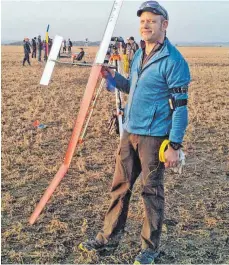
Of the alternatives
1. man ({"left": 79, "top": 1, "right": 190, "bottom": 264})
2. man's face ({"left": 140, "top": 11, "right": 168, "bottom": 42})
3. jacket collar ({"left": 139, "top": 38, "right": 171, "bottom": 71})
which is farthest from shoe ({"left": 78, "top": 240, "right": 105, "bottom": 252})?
man's face ({"left": 140, "top": 11, "right": 168, "bottom": 42})

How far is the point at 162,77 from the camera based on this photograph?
11.1 ft

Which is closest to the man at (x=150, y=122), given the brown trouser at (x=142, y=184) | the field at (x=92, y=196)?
the brown trouser at (x=142, y=184)

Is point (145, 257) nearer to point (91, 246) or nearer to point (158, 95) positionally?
point (91, 246)

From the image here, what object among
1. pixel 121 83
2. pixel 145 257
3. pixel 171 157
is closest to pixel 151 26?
pixel 121 83

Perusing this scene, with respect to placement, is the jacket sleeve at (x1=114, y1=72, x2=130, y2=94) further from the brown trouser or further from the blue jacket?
the brown trouser

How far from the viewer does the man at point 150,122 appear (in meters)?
3.38

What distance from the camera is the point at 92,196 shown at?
5.52 meters

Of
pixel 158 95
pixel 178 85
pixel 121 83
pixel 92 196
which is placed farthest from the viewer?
pixel 92 196

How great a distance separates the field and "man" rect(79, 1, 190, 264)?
0.39 meters

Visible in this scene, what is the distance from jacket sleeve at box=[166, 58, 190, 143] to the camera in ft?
10.8

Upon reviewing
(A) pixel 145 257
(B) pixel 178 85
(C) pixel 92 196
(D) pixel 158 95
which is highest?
(B) pixel 178 85

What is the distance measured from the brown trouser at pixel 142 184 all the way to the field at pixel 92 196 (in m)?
0.31

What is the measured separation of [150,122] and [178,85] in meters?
0.42

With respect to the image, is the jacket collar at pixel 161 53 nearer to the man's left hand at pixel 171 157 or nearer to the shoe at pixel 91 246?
the man's left hand at pixel 171 157
